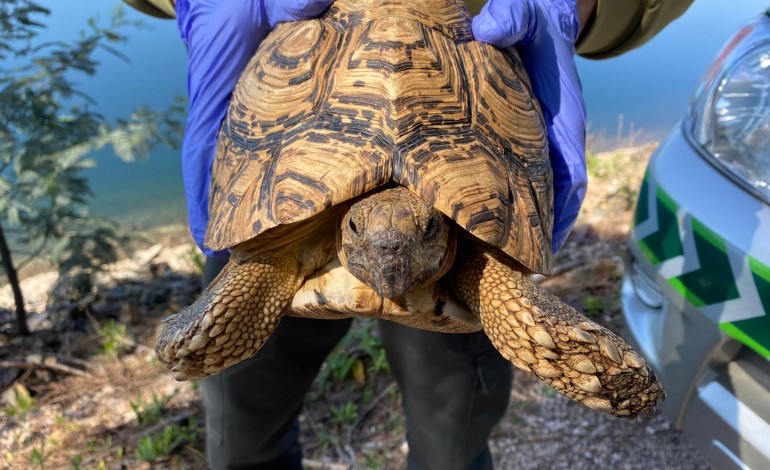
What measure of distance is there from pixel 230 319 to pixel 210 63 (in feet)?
2.44

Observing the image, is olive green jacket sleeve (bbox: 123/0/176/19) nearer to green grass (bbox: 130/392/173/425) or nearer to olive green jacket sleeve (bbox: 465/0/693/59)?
olive green jacket sleeve (bbox: 465/0/693/59)

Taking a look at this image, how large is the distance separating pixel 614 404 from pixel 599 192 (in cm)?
325

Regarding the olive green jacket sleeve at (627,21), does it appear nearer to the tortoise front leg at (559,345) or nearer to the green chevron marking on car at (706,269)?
the green chevron marking on car at (706,269)

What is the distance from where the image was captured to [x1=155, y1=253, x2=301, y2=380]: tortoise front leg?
1398mm

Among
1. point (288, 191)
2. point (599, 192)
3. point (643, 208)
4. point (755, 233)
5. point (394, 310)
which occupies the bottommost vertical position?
point (599, 192)

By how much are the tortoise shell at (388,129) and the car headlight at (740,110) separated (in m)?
0.80

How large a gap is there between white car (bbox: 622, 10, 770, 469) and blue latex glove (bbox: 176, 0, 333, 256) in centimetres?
137

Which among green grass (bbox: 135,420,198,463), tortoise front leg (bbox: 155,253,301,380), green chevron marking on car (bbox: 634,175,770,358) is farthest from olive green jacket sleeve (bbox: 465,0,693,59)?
green grass (bbox: 135,420,198,463)

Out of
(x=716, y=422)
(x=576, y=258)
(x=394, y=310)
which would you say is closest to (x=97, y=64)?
(x=394, y=310)

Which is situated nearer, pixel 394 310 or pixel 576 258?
pixel 394 310

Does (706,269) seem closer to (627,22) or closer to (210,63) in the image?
(627,22)

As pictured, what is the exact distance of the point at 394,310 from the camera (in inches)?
53.9

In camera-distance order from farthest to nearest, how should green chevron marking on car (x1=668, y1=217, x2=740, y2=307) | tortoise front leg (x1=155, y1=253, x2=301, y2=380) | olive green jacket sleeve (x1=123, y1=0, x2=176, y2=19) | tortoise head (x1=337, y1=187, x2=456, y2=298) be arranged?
olive green jacket sleeve (x1=123, y1=0, x2=176, y2=19)
green chevron marking on car (x1=668, y1=217, x2=740, y2=307)
tortoise front leg (x1=155, y1=253, x2=301, y2=380)
tortoise head (x1=337, y1=187, x2=456, y2=298)

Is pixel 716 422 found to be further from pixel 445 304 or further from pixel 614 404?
pixel 445 304
